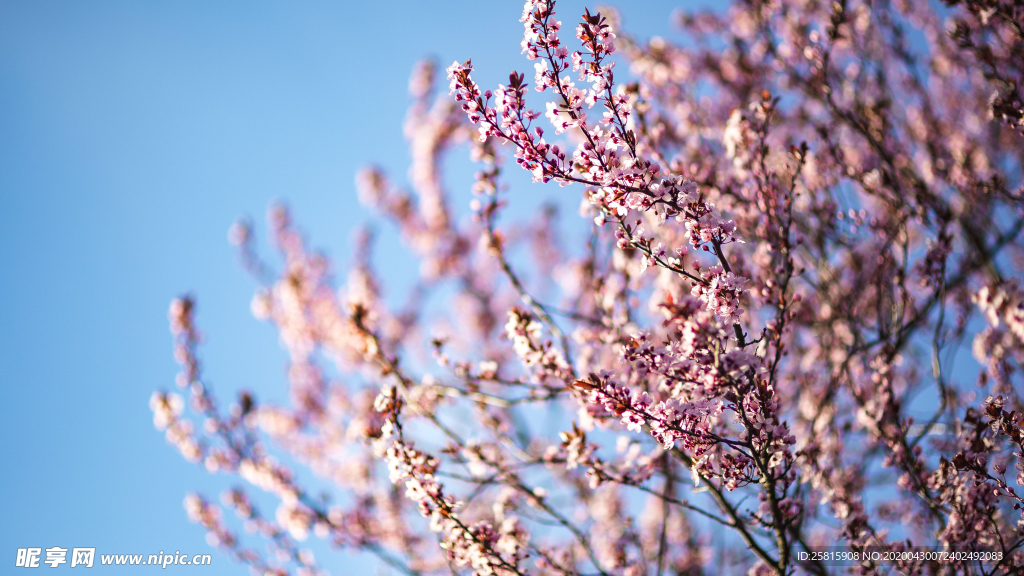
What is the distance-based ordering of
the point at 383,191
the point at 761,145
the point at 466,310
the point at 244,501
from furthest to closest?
the point at 466,310 < the point at 383,191 < the point at 244,501 < the point at 761,145

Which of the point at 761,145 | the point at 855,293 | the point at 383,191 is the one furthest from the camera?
the point at 383,191

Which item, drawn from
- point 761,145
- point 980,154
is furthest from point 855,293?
point 980,154

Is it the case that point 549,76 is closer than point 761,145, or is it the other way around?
point 549,76

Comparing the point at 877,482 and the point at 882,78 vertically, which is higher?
the point at 882,78

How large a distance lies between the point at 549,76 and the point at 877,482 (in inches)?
236

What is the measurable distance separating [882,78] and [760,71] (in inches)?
54.4

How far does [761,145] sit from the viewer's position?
3652 mm

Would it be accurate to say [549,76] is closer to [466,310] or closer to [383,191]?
[383,191]

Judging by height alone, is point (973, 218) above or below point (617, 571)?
above

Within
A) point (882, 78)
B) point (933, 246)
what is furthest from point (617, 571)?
point (882, 78)

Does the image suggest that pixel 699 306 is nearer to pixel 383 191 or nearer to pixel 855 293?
pixel 855 293

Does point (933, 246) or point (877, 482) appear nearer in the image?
point (933, 246)

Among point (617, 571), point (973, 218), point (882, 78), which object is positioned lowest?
point (617, 571)

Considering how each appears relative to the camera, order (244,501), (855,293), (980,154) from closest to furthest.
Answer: (855,293)
(244,501)
(980,154)
